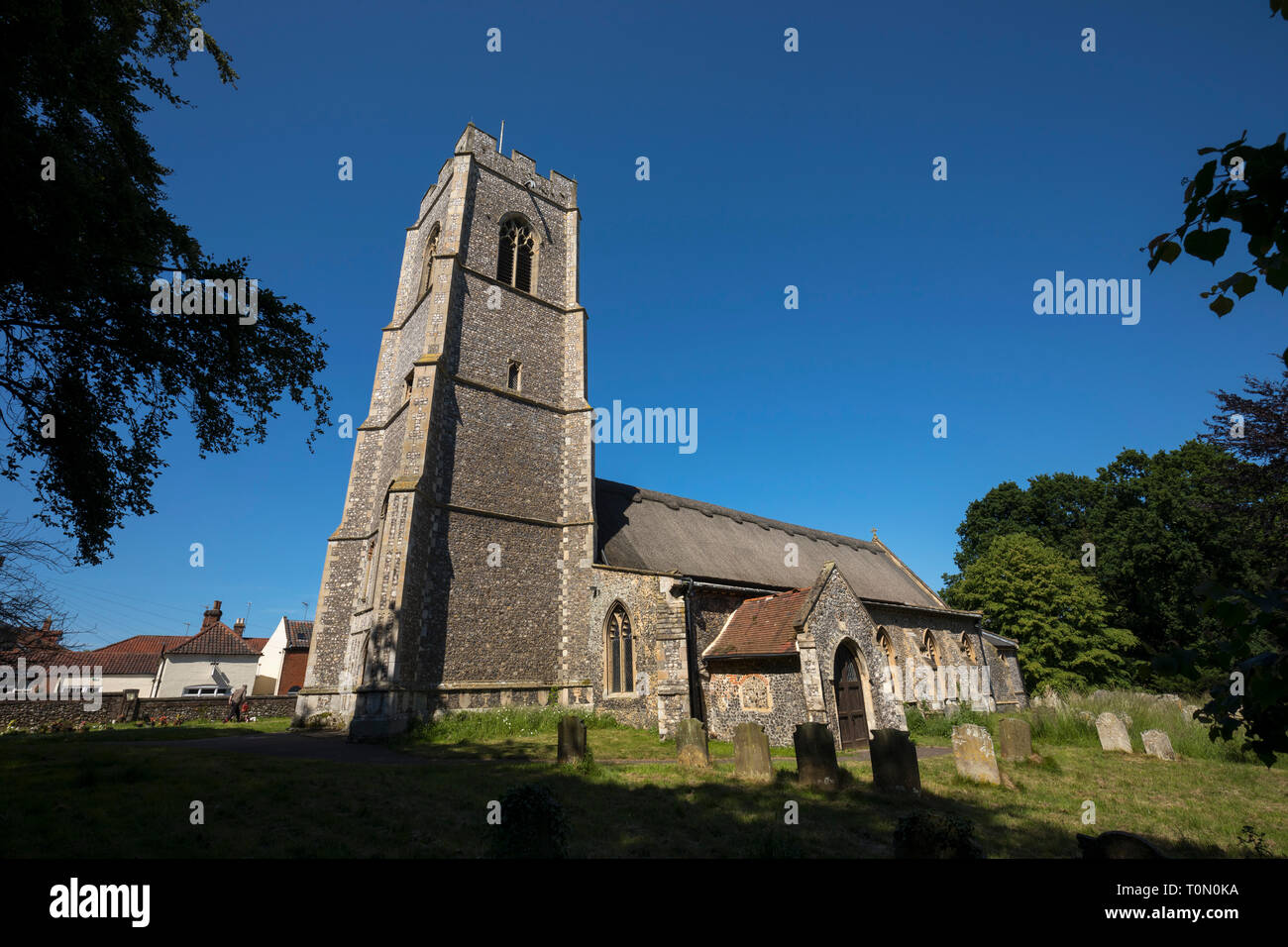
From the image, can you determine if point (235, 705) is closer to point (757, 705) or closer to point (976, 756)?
point (757, 705)

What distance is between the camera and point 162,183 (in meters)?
10.3

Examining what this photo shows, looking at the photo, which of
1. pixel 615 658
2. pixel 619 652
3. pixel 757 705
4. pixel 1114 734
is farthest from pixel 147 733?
pixel 1114 734

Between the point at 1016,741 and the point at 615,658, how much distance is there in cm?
1058

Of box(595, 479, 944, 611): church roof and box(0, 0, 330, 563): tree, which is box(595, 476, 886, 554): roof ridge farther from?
box(0, 0, 330, 563): tree

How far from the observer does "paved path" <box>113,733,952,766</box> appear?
11.7 metres

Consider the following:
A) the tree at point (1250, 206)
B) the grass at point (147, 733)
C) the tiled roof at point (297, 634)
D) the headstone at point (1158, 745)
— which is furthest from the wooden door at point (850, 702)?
the tiled roof at point (297, 634)

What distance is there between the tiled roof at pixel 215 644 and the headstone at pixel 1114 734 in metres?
45.3

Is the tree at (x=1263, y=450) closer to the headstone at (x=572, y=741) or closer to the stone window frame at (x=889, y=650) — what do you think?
the stone window frame at (x=889, y=650)

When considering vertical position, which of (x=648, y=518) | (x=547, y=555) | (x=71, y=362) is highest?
(x=71, y=362)

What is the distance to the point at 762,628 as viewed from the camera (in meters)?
16.3
